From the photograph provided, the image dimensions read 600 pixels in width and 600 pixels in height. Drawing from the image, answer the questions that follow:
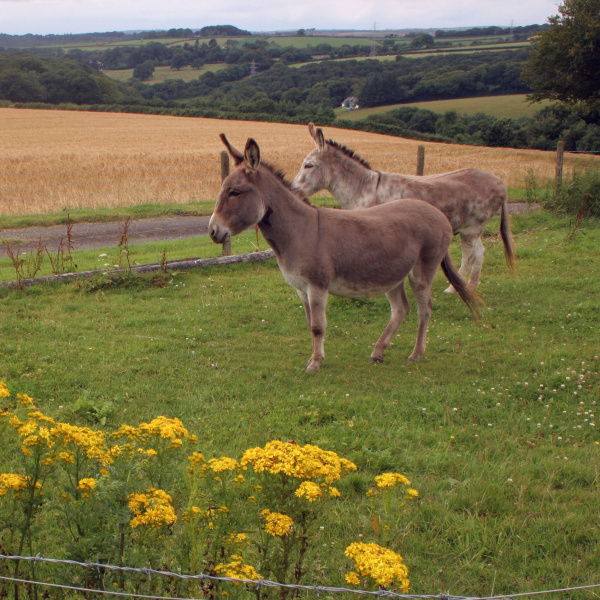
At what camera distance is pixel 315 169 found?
9.11 metres

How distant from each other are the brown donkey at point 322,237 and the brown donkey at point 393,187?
2228 mm

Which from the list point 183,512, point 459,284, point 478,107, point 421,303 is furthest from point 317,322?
point 478,107

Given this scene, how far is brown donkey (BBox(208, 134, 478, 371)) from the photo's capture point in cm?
628

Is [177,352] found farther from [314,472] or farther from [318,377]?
[314,472]

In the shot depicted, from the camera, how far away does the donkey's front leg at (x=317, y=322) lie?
6.53 metres

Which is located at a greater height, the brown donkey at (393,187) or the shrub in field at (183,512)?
the brown donkey at (393,187)

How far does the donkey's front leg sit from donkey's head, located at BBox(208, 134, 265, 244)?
39.9 inches

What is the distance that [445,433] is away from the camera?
526 cm

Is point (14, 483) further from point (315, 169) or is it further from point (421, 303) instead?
point (315, 169)

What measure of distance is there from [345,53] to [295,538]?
120 m

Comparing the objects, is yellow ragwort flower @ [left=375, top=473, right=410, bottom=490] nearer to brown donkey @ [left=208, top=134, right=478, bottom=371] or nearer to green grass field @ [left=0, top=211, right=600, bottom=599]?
green grass field @ [left=0, top=211, right=600, bottom=599]

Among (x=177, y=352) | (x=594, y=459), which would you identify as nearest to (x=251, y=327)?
(x=177, y=352)

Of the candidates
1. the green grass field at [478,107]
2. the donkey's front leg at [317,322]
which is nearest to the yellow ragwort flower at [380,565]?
the donkey's front leg at [317,322]

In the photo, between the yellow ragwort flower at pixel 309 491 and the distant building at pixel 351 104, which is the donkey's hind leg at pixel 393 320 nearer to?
the yellow ragwort flower at pixel 309 491
